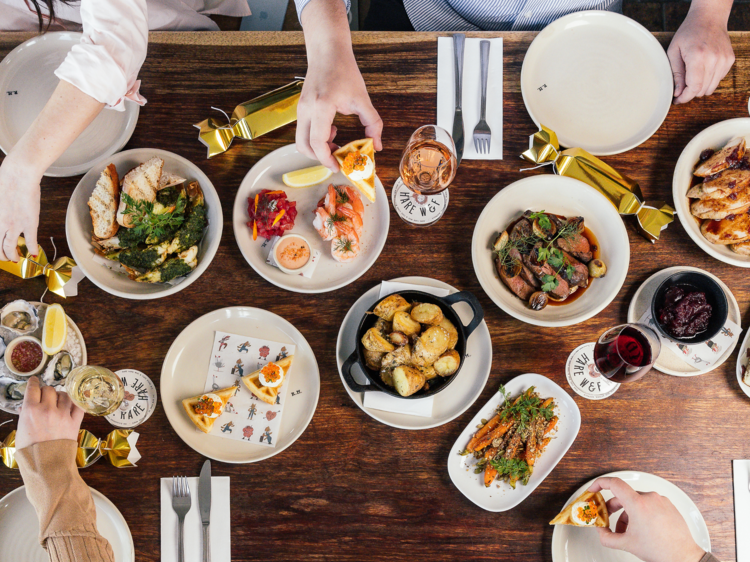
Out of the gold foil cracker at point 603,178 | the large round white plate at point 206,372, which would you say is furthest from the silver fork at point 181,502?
the gold foil cracker at point 603,178

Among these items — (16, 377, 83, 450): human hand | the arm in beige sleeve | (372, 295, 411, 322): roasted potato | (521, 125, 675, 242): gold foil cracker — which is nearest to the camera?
the arm in beige sleeve

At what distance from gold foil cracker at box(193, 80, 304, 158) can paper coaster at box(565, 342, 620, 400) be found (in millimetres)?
1462

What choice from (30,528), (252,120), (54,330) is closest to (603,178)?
(252,120)

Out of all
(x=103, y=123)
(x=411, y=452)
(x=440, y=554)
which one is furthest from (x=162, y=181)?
(x=440, y=554)

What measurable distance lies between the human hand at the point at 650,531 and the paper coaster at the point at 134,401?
5.45 feet

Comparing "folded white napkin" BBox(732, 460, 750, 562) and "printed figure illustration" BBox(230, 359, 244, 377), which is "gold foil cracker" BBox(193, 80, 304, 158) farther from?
"folded white napkin" BBox(732, 460, 750, 562)

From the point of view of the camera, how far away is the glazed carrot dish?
1740 mm

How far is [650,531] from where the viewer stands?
5.25 ft

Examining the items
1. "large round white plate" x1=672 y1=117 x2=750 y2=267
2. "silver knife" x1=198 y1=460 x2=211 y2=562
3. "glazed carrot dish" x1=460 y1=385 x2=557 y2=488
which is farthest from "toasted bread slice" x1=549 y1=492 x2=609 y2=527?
"silver knife" x1=198 y1=460 x2=211 y2=562

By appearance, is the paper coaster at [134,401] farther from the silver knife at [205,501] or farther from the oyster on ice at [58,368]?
the silver knife at [205,501]

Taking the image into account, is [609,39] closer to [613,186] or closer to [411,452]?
[613,186]

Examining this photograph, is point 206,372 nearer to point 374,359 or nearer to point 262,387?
point 262,387

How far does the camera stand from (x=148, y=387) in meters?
1.80

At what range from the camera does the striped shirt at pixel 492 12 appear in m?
2.11
